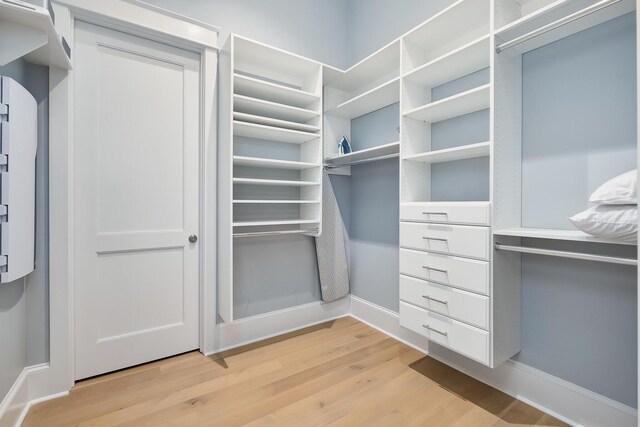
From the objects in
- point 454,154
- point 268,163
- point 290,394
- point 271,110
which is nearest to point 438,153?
point 454,154

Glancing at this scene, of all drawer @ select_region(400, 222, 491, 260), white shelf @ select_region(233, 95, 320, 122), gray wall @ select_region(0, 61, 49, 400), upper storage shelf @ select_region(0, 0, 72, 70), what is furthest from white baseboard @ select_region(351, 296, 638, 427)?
upper storage shelf @ select_region(0, 0, 72, 70)

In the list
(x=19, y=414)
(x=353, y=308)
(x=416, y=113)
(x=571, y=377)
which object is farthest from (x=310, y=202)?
(x=19, y=414)

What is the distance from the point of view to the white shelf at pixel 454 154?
1.65m

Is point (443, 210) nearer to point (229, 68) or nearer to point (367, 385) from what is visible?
point (367, 385)

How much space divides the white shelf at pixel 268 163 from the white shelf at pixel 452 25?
1.15m

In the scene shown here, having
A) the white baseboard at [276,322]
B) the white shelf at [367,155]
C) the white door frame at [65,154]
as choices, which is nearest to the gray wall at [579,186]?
the white shelf at [367,155]

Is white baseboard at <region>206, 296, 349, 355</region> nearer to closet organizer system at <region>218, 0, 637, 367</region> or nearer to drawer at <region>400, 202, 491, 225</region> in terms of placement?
closet organizer system at <region>218, 0, 637, 367</region>

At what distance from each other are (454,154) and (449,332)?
3.48 feet

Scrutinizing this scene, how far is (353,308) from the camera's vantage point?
9.68 ft

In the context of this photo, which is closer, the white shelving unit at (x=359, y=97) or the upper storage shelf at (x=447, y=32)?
the upper storage shelf at (x=447, y=32)

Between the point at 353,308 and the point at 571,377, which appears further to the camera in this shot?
the point at 353,308

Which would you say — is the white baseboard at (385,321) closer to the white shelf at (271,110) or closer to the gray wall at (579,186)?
the gray wall at (579,186)

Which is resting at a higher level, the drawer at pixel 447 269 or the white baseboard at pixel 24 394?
the drawer at pixel 447 269

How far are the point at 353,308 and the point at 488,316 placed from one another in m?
1.57
